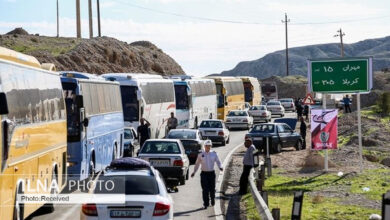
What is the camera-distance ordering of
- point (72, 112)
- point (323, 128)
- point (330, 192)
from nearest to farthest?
point (330, 192) < point (72, 112) < point (323, 128)

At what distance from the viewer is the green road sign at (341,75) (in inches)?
1121

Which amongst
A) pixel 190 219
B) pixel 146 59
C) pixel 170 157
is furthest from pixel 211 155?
pixel 146 59

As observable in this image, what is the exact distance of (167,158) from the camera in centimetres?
2327

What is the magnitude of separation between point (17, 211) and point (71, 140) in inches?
318

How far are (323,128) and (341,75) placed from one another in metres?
2.10

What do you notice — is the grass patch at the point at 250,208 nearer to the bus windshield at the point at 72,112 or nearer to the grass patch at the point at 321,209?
the grass patch at the point at 321,209

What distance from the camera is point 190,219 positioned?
57.0 feet

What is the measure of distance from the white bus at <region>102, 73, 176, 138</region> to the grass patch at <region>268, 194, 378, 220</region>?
612 inches

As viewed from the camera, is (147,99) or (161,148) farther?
(147,99)

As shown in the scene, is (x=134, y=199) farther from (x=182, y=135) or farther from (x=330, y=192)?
(x=182, y=135)

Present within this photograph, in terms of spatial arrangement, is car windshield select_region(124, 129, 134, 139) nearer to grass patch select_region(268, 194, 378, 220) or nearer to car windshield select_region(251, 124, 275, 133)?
car windshield select_region(251, 124, 275, 133)

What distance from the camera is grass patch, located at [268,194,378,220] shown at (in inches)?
695

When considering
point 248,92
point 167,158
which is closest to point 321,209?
point 167,158

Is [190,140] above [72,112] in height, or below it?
below
